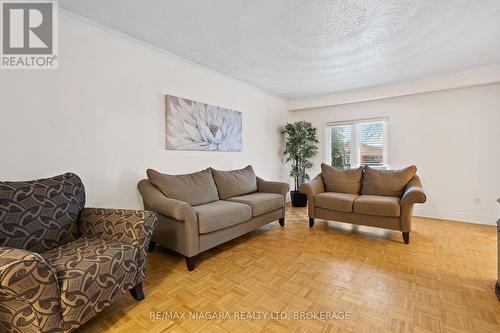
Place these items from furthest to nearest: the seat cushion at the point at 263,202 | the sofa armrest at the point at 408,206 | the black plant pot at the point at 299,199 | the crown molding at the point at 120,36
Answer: the black plant pot at the point at 299,199 < the seat cushion at the point at 263,202 < the sofa armrest at the point at 408,206 < the crown molding at the point at 120,36

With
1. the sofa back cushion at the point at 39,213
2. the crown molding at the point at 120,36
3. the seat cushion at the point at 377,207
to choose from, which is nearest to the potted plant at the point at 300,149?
the seat cushion at the point at 377,207

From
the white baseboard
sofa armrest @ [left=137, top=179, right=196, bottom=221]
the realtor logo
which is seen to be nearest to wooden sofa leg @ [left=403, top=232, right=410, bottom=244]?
the white baseboard

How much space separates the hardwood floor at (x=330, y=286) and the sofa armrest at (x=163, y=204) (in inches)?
21.7

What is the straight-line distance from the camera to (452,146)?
3824mm

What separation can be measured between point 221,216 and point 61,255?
132 centimetres

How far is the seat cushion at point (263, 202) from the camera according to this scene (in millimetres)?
2914

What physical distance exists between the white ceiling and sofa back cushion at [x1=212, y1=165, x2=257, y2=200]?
1.63 meters

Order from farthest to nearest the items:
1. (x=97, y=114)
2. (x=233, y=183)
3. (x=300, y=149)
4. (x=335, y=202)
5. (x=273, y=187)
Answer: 1. (x=300, y=149)
2. (x=273, y=187)
3. (x=233, y=183)
4. (x=335, y=202)
5. (x=97, y=114)

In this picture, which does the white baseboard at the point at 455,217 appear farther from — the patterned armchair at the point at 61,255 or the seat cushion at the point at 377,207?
the patterned armchair at the point at 61,255

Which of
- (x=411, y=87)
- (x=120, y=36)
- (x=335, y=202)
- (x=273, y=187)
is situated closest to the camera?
(x=120, y=36)

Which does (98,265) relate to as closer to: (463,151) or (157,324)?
(157,324)

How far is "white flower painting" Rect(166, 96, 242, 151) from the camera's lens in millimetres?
3059

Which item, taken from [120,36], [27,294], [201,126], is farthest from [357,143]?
Result: [27,294]

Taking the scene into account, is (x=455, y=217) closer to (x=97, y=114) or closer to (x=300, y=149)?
(x=300, y=149)
